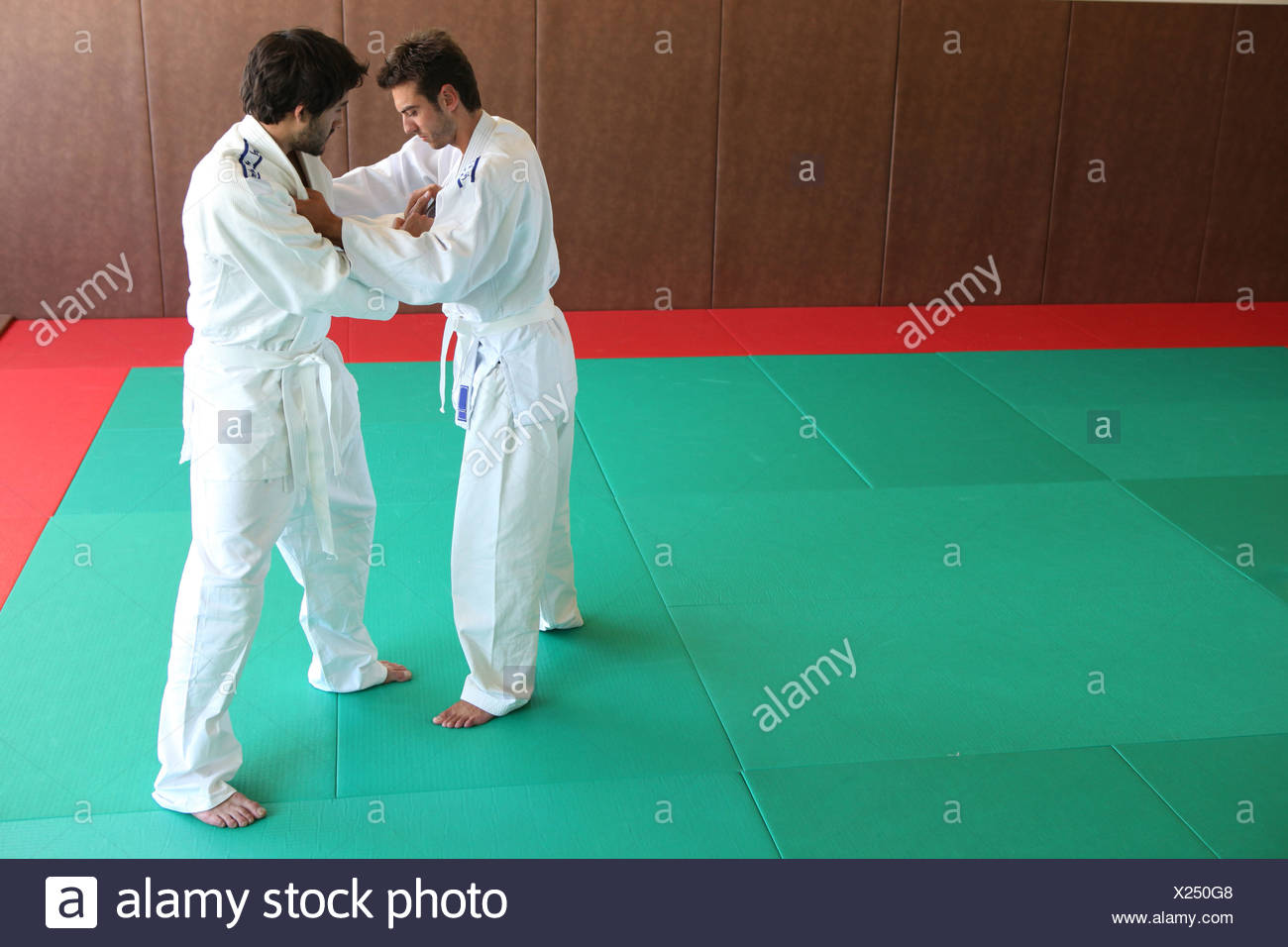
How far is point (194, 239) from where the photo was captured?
260 cm

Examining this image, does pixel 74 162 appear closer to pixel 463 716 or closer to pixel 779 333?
pixel 779 333

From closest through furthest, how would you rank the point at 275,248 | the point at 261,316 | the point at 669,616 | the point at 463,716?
the point at 275,248 → the point at 261,316 → the point at 463,716 → the point at 669,616

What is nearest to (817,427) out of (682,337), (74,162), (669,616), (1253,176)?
(682,337)

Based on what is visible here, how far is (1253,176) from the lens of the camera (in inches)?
318

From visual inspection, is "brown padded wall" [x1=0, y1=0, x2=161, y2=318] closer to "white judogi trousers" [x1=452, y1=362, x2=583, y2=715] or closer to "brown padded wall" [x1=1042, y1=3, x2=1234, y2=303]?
"white judogi trousers" [x1=452, y1=362, x2=583, y2=715]

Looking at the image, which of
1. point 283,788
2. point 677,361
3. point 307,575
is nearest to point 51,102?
point 677,361

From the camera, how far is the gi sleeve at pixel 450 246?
8.92 feet

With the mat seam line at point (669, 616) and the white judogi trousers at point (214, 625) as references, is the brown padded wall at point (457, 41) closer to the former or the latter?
the mat seam line at point (669, 616)

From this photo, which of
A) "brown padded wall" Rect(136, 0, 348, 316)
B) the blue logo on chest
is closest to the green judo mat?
the blue logo on chest

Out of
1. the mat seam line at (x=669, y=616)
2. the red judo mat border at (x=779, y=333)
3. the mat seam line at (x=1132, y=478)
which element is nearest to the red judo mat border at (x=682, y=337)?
the red judo mat border at (x=779, y=333)

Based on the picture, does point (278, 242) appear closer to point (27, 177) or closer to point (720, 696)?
point (720, 696)

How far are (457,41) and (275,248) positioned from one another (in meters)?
4.98

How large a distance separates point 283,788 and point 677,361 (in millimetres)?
4101

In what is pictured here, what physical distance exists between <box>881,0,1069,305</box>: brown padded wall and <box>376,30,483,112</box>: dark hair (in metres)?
5.24
